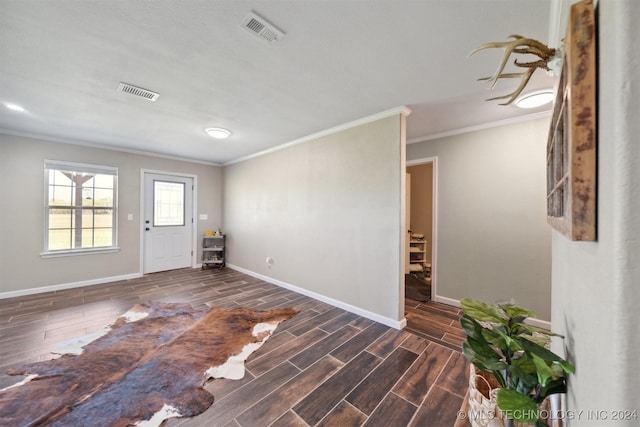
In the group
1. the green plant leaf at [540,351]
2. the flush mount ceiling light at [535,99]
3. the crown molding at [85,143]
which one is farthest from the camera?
the crown molding at [85,143]

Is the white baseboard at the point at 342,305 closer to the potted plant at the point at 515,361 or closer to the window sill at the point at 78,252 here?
the potted plant at the point at 515,361

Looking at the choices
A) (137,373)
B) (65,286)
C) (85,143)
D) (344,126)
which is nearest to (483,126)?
(344,126)

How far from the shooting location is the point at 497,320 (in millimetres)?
926

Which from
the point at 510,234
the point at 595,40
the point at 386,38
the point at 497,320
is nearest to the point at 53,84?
the point at 386,38

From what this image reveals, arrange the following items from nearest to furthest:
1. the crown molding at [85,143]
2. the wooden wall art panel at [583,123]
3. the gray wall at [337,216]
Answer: the wooden wall art panel at [583,123]
the gray wall at [337,216]
the crown molding at [85,143]

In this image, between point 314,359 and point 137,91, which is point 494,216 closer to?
point 314,359

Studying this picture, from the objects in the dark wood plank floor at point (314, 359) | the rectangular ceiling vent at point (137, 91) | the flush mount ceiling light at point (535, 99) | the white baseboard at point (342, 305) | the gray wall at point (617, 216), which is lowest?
the dark wood plank floor at point (314, 359)

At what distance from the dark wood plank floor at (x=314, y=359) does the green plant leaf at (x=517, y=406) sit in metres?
0.98

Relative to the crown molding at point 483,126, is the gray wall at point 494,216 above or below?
below

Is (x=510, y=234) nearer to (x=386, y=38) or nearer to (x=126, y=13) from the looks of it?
(x=386, y=38)

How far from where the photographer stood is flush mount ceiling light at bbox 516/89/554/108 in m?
2.17

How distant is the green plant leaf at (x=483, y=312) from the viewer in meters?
0.93

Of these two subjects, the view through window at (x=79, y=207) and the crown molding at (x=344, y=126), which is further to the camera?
the view through window at (x=79, y=207)

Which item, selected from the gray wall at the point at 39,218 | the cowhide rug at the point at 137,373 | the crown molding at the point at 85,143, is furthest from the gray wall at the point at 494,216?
the gray wall at the point at 39,218
